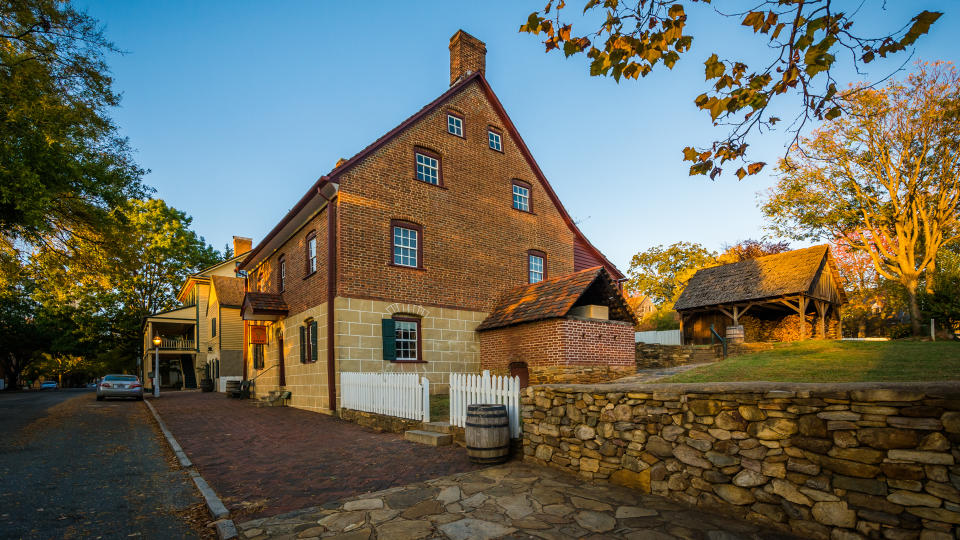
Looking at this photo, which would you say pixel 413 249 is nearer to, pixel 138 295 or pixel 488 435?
pixel 488 435

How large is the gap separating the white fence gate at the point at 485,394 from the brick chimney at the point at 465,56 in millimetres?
13487

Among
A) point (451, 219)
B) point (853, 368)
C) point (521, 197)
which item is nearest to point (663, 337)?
point (521, 197)

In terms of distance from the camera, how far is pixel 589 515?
4.97 m

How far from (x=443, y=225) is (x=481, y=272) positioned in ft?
7.00

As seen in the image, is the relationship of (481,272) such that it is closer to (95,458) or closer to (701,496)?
(95,458)

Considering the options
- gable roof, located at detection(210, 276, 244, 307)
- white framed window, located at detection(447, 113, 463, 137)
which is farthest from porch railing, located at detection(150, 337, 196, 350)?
white framed window, located at detection(447, 113, 463, 137)

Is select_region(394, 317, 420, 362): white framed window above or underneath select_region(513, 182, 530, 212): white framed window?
underneath

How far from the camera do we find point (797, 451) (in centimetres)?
434

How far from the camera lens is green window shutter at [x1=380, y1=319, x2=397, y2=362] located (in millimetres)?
14328

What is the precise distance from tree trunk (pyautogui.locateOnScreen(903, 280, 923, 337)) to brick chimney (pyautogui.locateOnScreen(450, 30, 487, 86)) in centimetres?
2329

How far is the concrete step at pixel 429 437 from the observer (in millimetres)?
8758

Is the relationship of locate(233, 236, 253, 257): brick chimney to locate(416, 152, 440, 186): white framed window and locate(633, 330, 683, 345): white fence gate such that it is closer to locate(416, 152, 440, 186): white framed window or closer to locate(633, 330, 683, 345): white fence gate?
locate(416, 152, 440, 186): white framed window

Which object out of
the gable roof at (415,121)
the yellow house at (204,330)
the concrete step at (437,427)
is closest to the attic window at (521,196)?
the gable roof at (415,121)


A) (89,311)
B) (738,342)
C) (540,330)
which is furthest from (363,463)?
(89,311)
